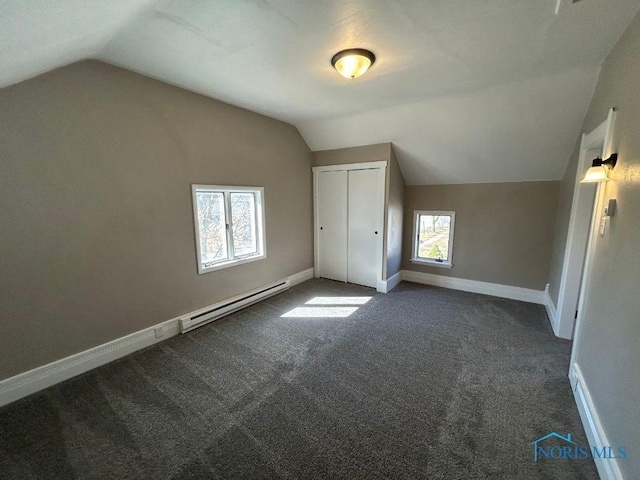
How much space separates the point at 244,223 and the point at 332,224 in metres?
1.51

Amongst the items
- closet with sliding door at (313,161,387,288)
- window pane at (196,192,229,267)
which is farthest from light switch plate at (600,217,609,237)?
window pane at (196,192,229,267)

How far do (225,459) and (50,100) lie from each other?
273cm

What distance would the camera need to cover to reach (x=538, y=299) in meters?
3.55

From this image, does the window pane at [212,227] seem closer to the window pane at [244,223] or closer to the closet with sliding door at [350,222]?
the window pane at [244,223]

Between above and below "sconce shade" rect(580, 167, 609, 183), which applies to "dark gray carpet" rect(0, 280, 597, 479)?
below

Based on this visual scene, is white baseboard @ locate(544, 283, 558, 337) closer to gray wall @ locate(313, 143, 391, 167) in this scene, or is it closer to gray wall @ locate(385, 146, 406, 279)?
gray wall @ locate(385, 146, 406, 279)

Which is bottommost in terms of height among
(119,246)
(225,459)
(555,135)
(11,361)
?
(225,459)

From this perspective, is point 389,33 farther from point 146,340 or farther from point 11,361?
point 11,361

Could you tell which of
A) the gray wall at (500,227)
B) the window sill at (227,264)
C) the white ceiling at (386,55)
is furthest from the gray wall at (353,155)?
the window sill at (227,264)

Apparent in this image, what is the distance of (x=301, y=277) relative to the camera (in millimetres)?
4441

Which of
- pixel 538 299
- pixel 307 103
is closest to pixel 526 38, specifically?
pixel 307 103

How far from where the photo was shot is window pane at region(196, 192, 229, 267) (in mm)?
3025

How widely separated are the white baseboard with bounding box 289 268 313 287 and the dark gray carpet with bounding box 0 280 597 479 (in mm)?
1379

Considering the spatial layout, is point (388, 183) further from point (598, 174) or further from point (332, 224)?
point (598, 174)
